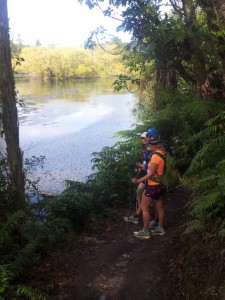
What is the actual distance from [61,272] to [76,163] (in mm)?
10390

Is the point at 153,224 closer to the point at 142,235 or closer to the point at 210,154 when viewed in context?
the point at 142,235

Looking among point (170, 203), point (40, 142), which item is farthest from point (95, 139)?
point (170, 203)

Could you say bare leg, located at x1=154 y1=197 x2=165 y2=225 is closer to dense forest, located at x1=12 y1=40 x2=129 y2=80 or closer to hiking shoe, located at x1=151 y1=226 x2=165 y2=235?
hiking shoe, located at x1=151 y1=226 x2=165 y2=235

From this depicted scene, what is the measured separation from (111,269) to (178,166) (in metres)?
4.13

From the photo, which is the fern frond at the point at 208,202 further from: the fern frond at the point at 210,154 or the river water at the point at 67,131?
the river water at the point at 67,131

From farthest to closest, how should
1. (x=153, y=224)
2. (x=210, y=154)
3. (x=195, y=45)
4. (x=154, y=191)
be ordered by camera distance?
1. (x=195, y=45)
2. (x=153, y=224)
3. (x=154, y=191)
4. (x=210, y=154)

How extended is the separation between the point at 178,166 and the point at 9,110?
437cm

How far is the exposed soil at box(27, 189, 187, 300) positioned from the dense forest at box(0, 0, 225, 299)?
29cm

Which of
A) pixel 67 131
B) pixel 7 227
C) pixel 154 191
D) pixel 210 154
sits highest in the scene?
pixel 210 154

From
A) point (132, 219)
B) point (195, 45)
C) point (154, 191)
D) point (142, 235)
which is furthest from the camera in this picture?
point (195, 45)

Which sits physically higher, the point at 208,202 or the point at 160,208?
the point at 208,202

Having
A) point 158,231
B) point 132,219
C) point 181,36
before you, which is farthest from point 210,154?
point 181,36

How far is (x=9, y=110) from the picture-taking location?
5605 millimetres

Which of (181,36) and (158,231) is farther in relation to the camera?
(181,36)
